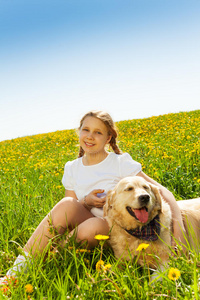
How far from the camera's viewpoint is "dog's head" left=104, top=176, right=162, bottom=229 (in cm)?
210

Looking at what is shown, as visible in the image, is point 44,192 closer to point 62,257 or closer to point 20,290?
point 62,257

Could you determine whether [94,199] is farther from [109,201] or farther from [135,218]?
[135,218]

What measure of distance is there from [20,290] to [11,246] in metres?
1.11

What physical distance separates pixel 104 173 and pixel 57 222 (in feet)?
2.29

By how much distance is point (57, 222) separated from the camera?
246cm

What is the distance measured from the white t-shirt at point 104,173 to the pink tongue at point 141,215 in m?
0.66

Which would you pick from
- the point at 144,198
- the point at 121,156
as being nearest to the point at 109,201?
the point at 144,198

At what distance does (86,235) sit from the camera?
2398 millimetres

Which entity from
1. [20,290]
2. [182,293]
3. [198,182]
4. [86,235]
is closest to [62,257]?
[86,235]

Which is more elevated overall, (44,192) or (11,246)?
(44,192)

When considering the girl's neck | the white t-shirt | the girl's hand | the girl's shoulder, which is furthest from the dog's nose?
the girl's neck

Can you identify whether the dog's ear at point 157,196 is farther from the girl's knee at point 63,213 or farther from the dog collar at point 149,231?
the girl's knee at point 63,213

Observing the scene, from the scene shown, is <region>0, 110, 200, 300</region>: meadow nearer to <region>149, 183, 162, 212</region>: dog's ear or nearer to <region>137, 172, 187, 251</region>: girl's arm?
<region>137, 172, 187, 251</region>: girl's arm

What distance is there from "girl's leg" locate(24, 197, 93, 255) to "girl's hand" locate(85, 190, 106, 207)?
0.10 metres
